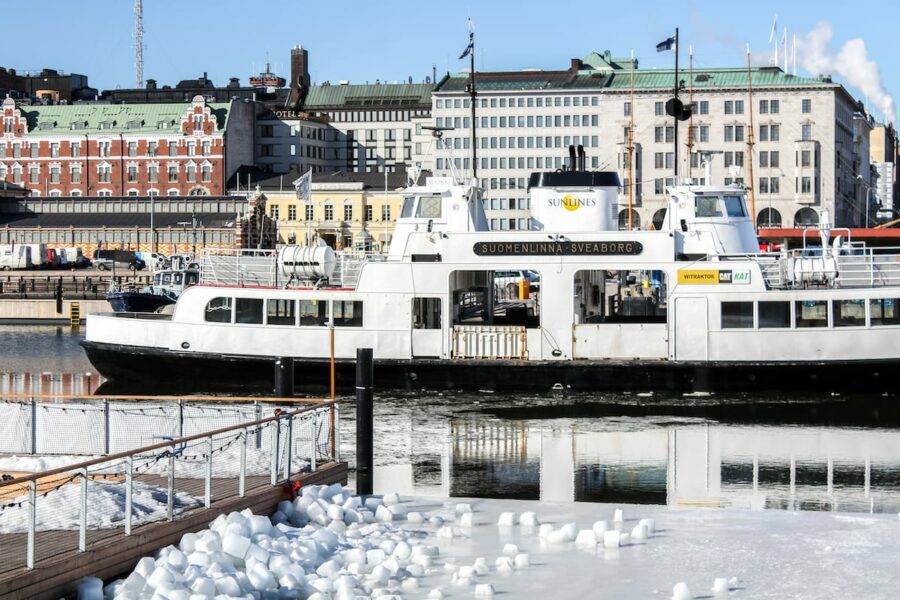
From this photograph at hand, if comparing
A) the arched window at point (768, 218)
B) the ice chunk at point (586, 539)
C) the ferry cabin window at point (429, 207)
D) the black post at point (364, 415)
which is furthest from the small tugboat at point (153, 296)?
the arched window at point (768, 218)

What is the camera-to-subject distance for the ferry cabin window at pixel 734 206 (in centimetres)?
3753

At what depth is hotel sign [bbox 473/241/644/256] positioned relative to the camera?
118 ft

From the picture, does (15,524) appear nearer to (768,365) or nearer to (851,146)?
(768,365)

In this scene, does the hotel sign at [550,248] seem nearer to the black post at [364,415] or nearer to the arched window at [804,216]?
the black post at [364,415]

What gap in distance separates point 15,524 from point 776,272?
26066 mm

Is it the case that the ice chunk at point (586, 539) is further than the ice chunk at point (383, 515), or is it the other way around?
the ice chunk at point (383, 515)

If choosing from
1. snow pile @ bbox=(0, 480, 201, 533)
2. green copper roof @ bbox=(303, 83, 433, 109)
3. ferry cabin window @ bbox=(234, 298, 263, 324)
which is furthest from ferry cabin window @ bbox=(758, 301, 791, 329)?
green copper roof @ bbox=(303, 83, 433, 109)

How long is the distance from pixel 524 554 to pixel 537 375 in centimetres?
1932

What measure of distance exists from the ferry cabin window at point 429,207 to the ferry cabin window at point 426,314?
8.43ft

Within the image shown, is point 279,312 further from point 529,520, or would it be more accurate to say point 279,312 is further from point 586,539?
point 586,539

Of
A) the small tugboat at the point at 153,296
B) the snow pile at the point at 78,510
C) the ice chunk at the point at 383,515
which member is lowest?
the ice chunk at the point at 383,515

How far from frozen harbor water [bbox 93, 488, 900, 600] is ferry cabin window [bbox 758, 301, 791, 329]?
614 inches

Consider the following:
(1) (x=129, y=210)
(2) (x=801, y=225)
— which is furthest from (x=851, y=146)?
(1) (x=129, y=210)

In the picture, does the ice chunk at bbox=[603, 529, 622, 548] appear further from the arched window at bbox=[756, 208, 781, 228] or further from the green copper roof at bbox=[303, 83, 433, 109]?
the green copper roof at bbox=[303, 83, 433, 109]
